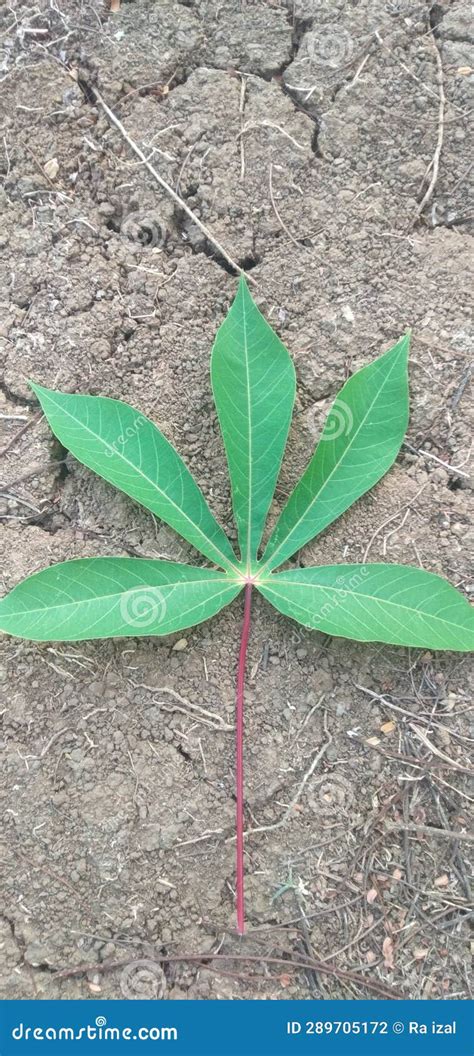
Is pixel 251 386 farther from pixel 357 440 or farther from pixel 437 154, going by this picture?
pixel 437 154

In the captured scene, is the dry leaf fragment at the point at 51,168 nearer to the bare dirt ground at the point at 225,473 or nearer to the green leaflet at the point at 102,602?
the bare dirt ground at the point at 225,473

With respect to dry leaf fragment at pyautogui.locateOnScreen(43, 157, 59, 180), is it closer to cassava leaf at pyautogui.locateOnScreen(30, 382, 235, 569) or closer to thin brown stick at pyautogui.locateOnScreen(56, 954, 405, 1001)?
cassava leaf at pyautogui.locateOnScreen(30, 382, 235, 569)

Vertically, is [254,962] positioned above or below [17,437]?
below

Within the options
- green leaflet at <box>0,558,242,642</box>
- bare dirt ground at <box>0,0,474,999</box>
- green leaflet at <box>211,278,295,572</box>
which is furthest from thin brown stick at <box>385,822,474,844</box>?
green leaflet at <box>211,278,295,572</box>

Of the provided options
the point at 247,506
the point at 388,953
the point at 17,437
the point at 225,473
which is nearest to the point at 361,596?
the point at 247,506

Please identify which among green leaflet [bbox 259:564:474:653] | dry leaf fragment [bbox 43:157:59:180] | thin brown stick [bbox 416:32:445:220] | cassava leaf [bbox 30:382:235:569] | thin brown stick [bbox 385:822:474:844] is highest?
dry leaf fragment [bbox 43:157:59:180]

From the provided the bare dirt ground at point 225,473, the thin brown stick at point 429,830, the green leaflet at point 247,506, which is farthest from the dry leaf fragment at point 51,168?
the thin brown stick at point 429,830

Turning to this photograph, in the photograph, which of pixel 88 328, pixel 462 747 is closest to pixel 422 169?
pixel 88 328
